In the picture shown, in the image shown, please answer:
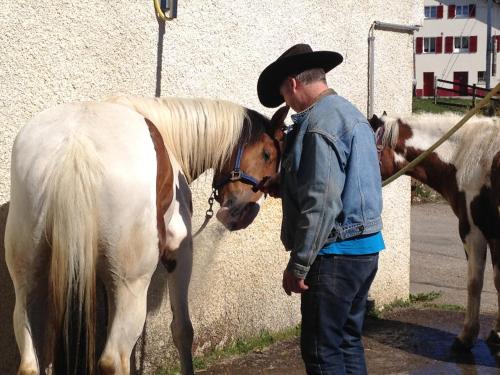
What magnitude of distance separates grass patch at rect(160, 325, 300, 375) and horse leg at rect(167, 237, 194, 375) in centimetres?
82

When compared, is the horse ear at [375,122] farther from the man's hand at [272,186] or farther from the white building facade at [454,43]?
the white building facade at [454,43]

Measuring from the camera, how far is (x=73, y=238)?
3.21 metres

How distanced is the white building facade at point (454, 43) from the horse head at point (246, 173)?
165ft

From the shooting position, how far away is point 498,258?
582 centimetres

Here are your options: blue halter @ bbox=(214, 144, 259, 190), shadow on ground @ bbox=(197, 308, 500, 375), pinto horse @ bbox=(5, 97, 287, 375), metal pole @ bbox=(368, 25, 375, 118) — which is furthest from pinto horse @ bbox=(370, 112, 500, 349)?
pinto horse @ bbox=(5, 97, 287, 375)

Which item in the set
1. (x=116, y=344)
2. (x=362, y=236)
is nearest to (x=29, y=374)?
(x=116, y=344)

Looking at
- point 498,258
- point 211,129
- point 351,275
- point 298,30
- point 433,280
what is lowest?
point 433,280

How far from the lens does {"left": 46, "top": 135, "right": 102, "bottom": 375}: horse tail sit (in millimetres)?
3207

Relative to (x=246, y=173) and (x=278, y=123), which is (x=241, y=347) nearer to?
(x=246, y=173)

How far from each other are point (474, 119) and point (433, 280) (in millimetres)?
2767

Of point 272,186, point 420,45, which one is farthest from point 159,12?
point 420,45

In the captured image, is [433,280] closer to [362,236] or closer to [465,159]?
[465,159]

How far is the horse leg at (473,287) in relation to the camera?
588 centimetres

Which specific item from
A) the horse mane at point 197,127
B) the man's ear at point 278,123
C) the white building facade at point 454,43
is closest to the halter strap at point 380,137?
the man's ear at point 278,123
